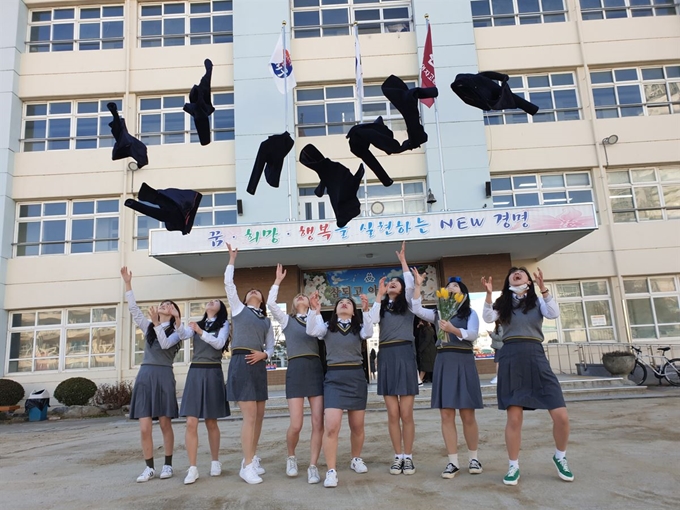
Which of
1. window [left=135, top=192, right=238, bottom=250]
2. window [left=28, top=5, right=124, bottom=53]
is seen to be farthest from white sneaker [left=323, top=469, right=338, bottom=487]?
window [left=28, top=5, right=124, bottom=53]

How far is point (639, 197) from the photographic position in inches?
597

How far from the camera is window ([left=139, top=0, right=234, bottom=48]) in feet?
54.6

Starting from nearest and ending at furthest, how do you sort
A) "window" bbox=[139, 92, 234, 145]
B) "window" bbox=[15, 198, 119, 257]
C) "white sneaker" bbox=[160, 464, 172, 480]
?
"white sneaker" bbox=[160, 464, 172, 480] → "window" bbox=[15, 198, 119, 257] → "window" bbox=[139, 92, 234, 145]

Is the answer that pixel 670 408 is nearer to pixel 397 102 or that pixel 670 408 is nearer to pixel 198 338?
pixel 397 102

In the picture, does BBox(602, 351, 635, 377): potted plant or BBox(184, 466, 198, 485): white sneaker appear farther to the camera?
BBox(602, 351, 635, 377): potted plant

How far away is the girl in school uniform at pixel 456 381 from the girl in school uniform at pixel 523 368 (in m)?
0.22

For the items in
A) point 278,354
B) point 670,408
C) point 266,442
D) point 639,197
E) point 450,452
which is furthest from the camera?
point 639,197

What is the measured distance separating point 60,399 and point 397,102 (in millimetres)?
11763

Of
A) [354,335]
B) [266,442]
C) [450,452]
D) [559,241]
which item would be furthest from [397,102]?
[559,241]

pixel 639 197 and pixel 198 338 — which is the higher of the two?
pixel 639 197

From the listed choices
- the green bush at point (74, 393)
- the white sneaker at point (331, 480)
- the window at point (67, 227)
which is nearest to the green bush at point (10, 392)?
the green bush at point (74, 393)

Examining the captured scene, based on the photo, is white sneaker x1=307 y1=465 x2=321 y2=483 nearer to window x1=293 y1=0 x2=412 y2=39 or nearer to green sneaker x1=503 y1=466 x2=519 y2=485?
green sneaker x1=503 y1=466 x2=519 y2=485

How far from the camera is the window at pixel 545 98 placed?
15.6m

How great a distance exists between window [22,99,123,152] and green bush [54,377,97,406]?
7308 millimetres
